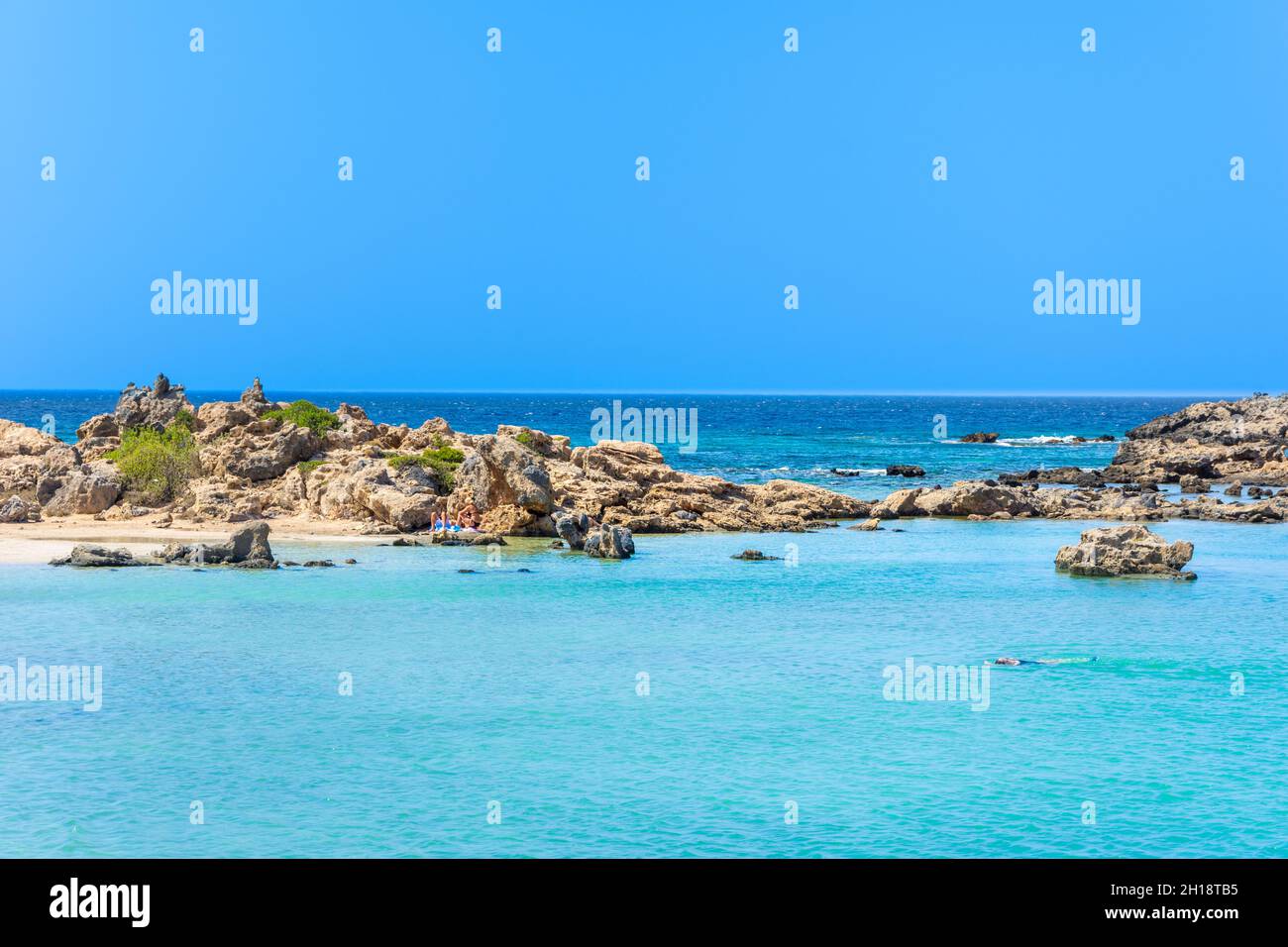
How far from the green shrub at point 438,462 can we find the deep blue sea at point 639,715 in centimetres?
723

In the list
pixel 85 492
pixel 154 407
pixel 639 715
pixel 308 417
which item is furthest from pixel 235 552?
pixel 154 407

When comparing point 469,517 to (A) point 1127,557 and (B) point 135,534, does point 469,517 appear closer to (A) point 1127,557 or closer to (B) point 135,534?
(B) point 135,534

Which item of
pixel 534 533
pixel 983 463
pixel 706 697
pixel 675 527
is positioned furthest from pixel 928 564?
pixel 983 463

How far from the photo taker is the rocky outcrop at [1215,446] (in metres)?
58.9

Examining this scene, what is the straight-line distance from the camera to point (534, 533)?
33750 mm

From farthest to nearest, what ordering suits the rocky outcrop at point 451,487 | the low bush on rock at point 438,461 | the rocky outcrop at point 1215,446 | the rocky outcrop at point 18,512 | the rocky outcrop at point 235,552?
the rocky outcrop at point 1215,446 → the low bush on rock at point 438,461 → the rocky outcrop at point 451,487 → the rocky outcrop at point 18,512 → the rocky outcrop at point 235,552

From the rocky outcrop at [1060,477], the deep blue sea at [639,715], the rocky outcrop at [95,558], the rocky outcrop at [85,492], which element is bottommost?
the deep blue sea at [639,715]

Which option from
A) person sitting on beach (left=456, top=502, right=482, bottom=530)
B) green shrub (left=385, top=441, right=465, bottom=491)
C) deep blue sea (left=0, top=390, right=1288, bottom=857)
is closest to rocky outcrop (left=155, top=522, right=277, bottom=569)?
deep blue sea (left=0, top=390, right=1288, bottom=857)

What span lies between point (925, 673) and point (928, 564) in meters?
12.4

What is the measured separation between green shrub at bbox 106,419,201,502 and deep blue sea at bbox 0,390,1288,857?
10.9 meters

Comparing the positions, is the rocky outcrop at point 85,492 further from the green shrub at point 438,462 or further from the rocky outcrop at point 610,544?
the rocky outcrop at point 610,544

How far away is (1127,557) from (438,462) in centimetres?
1952

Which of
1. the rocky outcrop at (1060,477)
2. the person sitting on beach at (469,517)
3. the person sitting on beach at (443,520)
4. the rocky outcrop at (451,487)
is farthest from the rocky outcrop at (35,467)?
the rocky outcrop at (1060,477)

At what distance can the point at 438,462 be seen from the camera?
36.9m
